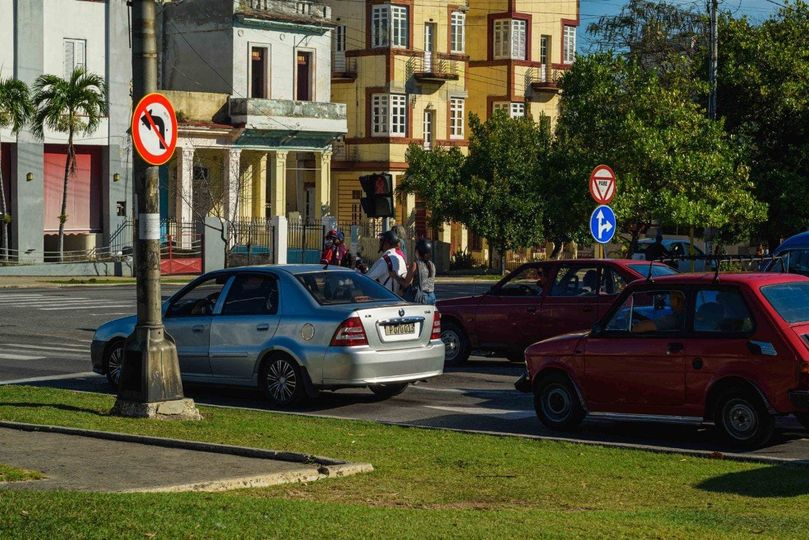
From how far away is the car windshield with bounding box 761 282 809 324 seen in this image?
12742 mm

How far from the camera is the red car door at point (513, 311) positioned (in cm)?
2012

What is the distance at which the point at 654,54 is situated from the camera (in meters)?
58.4

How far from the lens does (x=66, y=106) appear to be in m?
47.7

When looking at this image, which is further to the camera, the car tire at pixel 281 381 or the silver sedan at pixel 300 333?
the car tire at pixel 281 381

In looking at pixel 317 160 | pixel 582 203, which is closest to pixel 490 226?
pixel 317 160

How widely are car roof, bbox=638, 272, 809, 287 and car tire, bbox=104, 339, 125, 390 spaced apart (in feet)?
23.3

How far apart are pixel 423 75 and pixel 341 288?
163 feet

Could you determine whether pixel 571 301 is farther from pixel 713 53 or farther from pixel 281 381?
pixel 713 53

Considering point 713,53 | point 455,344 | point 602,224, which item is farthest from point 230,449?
point 713,53

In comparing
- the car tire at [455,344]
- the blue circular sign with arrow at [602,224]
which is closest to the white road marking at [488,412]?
the car tire at [455,344]

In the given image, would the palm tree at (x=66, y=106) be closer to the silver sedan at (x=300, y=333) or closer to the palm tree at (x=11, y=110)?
the palm tree at (x=11, y=110)

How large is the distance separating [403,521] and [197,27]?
165ft

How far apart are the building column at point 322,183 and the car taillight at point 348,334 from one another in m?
44.7

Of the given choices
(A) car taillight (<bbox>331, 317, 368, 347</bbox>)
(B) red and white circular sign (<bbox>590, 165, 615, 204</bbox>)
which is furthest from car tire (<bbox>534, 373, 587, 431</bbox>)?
(B) red and white circular sign (<bbox>590, 165, 615, 204</bbox>)
